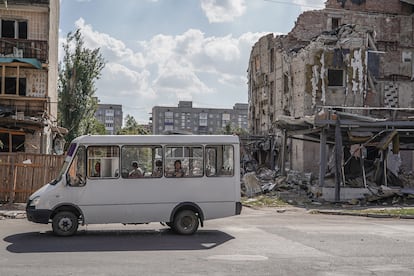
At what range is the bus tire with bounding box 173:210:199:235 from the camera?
13516 millimetres

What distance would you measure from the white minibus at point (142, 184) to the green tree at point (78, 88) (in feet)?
97.3

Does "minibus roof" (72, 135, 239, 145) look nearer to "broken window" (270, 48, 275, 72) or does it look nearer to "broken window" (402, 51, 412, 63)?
"broken window" (270, 48, 275, 72)

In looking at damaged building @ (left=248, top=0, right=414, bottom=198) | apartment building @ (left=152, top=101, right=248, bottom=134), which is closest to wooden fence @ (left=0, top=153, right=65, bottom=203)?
damaged building @ (left=248, top=0, right=414, bottom=198)

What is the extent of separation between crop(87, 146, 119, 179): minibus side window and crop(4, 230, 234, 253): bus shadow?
1540 millimetres

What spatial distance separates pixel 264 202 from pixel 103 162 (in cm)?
1233

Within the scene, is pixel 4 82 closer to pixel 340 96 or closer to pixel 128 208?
pixel 128 208

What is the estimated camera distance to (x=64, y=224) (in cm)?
1291

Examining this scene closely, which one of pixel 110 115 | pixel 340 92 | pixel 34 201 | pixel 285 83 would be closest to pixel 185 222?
pixel 34 201

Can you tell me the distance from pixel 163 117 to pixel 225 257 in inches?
5581

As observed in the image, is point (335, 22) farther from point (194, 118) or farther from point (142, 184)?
point (194, 118)

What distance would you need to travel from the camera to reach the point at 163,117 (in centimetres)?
15138

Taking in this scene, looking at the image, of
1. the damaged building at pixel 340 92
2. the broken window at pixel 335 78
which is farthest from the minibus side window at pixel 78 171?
the broken window at pixel 335 78

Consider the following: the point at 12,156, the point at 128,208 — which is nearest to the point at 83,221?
the point at 128,208

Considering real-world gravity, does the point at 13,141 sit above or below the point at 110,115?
below
